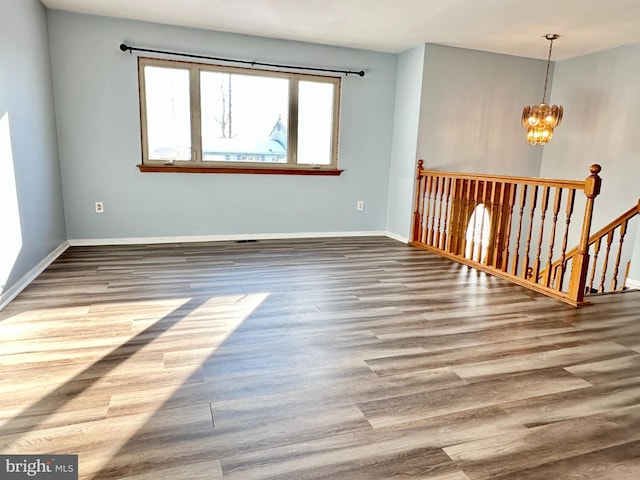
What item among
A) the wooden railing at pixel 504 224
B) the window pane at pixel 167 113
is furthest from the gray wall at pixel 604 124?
the window pane at pixel 167 113

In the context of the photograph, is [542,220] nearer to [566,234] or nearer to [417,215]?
[566,234]

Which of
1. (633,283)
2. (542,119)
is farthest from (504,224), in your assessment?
(542,119)

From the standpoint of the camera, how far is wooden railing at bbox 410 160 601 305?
9.96 feet

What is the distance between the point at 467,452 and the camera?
145cm

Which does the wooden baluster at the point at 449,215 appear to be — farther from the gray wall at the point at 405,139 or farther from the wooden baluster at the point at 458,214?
the gray wall at the point at 405,139

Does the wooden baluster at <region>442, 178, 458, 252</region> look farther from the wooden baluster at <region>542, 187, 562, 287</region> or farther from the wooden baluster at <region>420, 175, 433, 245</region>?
the wooden baluster at <region>542, 187, 562, 287</region>

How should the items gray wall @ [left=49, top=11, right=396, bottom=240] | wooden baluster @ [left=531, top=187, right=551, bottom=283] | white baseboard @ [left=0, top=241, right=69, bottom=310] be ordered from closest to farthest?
white baseboard @ [left=0, top=241, right=69, bottom=310] < wooden baluster @ [left=531, top=187, right=551, bottom=283] < gray wall @ [left=49, top=11, right=396, bottom=240]

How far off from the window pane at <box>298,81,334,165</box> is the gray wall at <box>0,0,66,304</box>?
2.50 meters

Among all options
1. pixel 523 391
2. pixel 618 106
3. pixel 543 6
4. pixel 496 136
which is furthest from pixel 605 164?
pixel 523 391

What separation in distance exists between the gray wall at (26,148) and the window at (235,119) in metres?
0.84

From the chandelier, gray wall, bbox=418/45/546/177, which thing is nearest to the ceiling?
gray wall, bbox=418/45/546/177

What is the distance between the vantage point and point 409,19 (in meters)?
3.80

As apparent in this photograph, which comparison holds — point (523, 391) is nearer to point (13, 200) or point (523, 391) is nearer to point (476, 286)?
point (476, 286)

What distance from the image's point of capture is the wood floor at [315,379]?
1405mm
